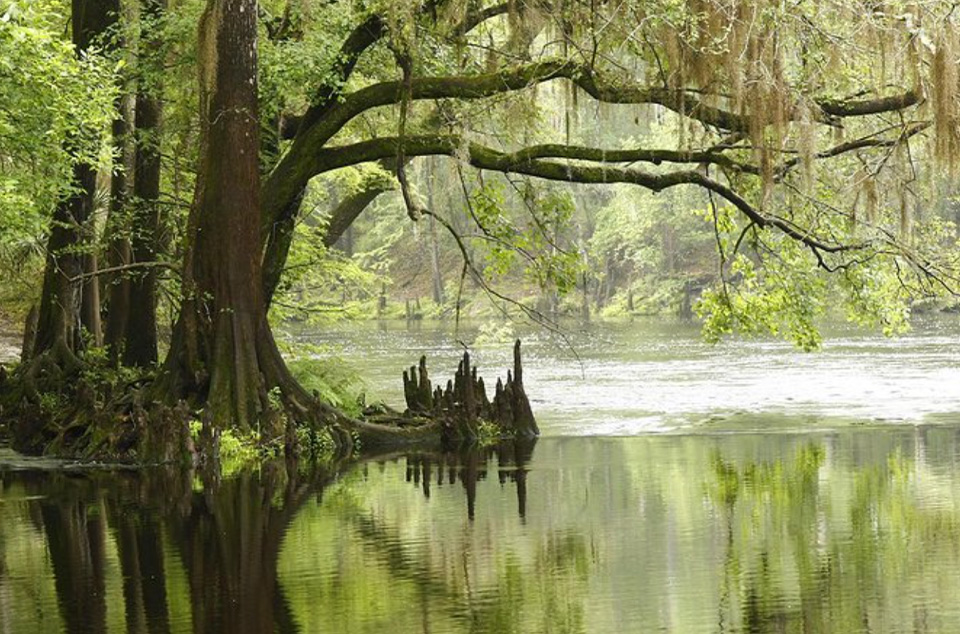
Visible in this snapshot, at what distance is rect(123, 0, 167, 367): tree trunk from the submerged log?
131 inches

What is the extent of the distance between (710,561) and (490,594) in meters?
1.57

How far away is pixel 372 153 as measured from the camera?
17.6 m

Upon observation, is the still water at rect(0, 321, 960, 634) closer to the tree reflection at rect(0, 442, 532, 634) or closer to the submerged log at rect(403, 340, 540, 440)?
the tree reflection at rect(0, 442, 532, 634)

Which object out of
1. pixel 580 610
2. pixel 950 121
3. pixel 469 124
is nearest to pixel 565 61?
pixel 469 124

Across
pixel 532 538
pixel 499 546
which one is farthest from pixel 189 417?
pixel 499 546

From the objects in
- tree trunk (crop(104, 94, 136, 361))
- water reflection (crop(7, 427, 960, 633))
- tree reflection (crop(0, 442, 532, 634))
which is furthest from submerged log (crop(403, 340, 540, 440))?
tree trunk (crop(104, 94, 136, 361))

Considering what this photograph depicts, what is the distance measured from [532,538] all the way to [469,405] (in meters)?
7.17

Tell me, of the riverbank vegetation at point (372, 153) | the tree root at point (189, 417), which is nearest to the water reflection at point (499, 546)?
the tree root at point (189, 417)

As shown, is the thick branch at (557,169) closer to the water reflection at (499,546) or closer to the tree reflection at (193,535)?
the water reflection at (499,546)

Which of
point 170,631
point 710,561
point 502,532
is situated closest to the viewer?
point 170,631

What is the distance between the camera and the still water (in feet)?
28.1

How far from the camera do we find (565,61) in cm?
1602

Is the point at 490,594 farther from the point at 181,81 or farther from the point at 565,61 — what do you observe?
the point at 181,81

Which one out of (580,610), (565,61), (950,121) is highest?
(565,61)
